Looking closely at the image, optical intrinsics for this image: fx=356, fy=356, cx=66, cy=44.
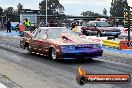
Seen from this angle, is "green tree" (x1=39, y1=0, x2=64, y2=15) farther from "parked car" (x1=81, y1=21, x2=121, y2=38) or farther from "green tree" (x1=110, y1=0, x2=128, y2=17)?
"parked car" (x1=81, y1=21, x2=121, y2=38)

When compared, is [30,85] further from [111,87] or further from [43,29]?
[43,29]

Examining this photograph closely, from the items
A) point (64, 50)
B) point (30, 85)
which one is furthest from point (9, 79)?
point (64, 50)

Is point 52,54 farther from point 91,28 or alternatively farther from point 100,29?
point 91,28

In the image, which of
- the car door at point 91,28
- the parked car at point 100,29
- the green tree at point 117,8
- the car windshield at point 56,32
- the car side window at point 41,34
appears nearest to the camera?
the car windshield at point 56,32

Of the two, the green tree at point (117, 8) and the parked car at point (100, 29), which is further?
the green tree at point (117, 8)

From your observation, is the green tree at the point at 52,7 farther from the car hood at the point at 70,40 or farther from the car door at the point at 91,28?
the car hood at the point at 70,40

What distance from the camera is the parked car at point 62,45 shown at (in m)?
12.2

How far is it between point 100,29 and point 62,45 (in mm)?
17528

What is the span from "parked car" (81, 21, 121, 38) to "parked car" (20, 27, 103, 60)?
14624 mm

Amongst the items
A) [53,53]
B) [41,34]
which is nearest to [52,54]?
[53,53]

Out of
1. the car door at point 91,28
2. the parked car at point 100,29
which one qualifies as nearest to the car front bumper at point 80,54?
the parked car at point 100,29

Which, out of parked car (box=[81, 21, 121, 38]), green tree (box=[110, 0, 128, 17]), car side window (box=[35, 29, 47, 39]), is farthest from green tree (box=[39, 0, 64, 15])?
car side window (box=[35, 29, 47, 39])

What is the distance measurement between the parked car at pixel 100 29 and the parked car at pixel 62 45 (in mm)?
14624

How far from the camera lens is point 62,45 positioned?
12336 millimetres
